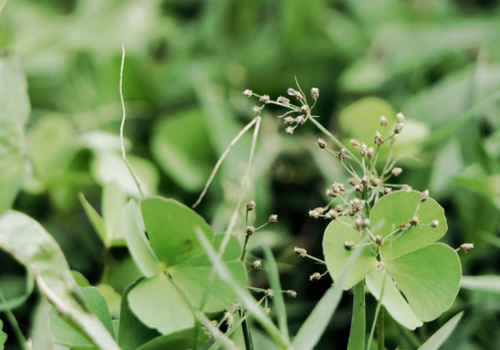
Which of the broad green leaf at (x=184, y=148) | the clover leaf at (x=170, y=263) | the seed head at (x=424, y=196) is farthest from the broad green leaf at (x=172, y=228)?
the broad green leaf at (x=184, y=148)

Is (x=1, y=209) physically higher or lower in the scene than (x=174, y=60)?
higher

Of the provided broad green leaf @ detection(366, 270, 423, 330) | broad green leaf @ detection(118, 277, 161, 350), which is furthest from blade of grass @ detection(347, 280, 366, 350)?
broad green leaf @ detection(118, 277, 161, 350)

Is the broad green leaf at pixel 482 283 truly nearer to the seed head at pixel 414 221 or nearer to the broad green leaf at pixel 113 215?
the seed head at pixel 414 221

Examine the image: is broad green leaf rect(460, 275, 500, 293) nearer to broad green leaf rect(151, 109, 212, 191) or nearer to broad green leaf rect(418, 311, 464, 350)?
broad green leaf rect(418, 311, 464, 350)

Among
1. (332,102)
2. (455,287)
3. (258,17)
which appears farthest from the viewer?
(258,17)

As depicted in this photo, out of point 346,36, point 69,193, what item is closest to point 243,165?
point 69,193

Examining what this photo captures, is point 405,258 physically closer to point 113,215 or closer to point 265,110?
point 113,215

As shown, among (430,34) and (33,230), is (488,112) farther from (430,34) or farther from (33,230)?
(33,230)
